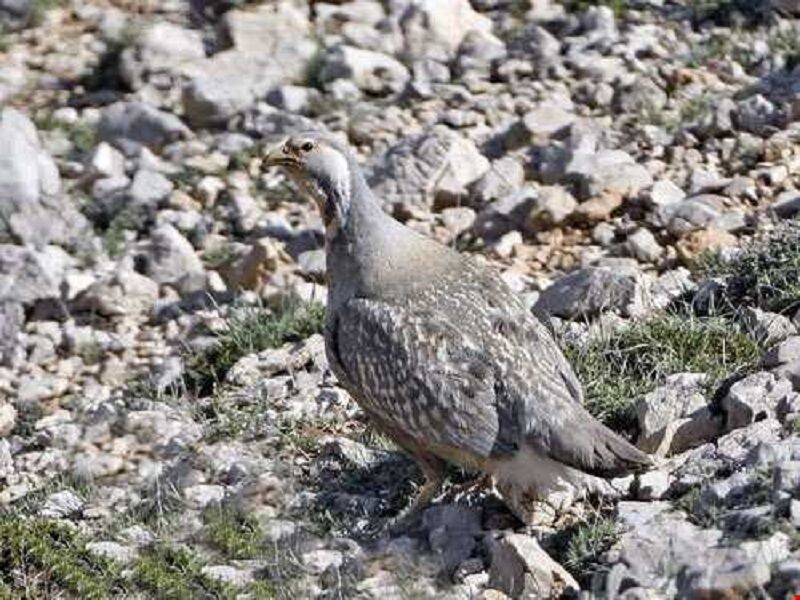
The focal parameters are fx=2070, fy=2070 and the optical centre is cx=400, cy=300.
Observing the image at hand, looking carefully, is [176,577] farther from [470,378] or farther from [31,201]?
[31,201]

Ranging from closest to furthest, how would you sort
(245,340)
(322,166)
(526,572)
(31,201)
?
1. (526,572)
2. (322,166)
3. (245,340)
4. (31,201)

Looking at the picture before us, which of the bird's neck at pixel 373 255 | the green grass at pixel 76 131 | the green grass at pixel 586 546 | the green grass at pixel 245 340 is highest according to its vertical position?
the bird's neck at pixel 373 255

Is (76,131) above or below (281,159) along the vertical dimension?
below

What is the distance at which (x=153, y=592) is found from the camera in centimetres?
895

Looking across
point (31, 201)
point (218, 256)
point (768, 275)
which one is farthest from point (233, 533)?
point (31, 201)

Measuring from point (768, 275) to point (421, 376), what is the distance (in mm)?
2374

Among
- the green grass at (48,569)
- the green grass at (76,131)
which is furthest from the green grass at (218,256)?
the green grass at (48,569)

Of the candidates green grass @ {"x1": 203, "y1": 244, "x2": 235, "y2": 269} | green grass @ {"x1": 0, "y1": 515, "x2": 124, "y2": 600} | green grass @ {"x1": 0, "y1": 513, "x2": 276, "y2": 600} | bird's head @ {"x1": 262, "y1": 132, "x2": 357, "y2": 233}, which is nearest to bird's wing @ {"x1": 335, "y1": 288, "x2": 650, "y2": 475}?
bird's head @ {"x1": 262, "y1": 132, "x2": 357, "y2": 233}

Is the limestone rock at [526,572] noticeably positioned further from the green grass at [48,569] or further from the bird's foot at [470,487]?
the green grass at [48,569]

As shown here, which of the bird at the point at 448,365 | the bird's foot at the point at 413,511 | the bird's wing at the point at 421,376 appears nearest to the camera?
the bird at the point at 448,365

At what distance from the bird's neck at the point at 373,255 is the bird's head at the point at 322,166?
71mm

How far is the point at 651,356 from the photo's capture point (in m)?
10.4

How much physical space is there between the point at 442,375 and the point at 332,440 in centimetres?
124

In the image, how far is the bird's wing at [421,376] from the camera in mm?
9242
